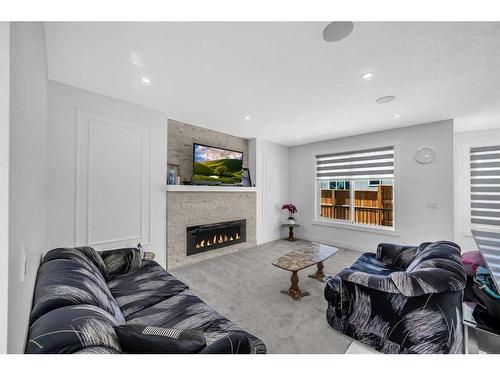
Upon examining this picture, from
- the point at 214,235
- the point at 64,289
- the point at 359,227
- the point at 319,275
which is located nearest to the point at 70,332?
the point at 64,289

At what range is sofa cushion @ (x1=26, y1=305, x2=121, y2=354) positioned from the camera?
70 centimetres

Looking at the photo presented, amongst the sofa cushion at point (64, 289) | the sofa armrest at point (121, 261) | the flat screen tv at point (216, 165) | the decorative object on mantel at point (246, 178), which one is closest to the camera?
the sofa cushion at point (64, 289)

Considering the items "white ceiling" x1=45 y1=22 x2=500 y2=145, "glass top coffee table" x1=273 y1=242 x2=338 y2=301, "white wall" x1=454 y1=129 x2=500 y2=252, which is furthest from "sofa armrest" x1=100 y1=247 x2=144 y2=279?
"white wall" x1=454 y1=129 x2=500 y2=252

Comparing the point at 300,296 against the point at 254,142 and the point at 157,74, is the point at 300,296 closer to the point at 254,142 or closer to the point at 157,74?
the point at 157,74

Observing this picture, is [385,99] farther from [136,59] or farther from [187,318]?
[187,318]

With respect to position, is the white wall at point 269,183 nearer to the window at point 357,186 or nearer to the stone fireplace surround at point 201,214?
the stone fireplace surround at point 201,214

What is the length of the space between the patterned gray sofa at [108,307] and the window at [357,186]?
4166 millimetres

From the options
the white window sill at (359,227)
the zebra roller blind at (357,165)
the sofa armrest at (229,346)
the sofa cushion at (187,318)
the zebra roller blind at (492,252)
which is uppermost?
the zebra roller blind at (357,165)

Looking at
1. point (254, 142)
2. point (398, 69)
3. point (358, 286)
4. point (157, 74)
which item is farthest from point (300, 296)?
point (254, 142)

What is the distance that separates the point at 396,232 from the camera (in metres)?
3.93

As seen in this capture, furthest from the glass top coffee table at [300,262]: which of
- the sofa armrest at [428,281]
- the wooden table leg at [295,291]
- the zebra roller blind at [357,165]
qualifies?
the zebra roller blind at [357,165]

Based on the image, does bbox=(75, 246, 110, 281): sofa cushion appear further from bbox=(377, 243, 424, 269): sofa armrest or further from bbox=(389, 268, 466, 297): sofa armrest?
bbox=(377, 243, 424, 269): sofa armrest

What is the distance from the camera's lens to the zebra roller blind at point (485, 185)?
3.89 m

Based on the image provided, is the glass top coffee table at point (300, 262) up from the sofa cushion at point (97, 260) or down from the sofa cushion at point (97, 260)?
down
